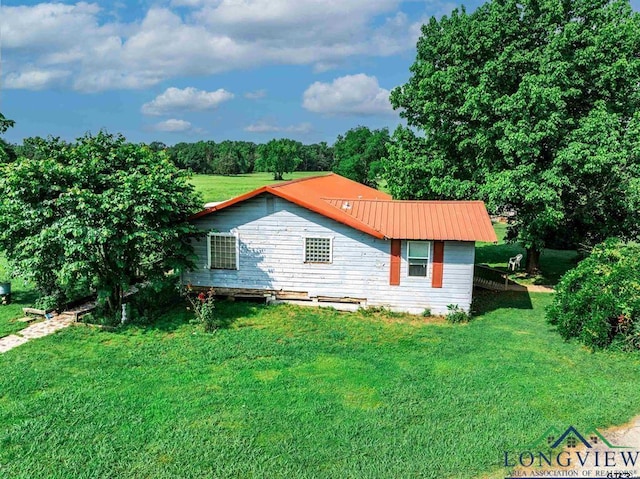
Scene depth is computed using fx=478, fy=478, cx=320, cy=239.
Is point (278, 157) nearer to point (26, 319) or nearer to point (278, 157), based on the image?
point (278, 157)

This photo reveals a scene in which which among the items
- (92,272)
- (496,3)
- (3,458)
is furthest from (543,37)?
(3,458)

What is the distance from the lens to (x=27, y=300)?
606 inches

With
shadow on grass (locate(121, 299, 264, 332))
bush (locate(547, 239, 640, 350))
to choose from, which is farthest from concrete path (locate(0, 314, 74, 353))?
bush (locate(547, 239, 640, 350))

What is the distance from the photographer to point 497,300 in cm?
1673

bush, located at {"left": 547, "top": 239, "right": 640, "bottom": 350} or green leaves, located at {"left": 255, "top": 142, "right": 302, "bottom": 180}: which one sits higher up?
green leaves, located at {"left": 255, "top": 142, "right": 302, "bottom": 180}

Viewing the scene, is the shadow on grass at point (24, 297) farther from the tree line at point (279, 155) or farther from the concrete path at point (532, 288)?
the concrete path at point (532, 288)

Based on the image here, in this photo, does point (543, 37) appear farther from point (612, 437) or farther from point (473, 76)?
point (612, 437)

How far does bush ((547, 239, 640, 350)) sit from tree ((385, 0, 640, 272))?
149 inches

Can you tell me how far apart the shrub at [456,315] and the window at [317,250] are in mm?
3964

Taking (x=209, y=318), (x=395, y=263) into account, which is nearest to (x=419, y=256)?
(x=395, y=263)

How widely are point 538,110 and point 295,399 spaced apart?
1290cm

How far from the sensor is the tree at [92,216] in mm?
11984

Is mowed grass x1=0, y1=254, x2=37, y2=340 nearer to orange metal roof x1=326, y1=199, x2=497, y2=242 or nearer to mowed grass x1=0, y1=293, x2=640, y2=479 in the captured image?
mowed grass x1=0, y1=293, x2=640, y2=479

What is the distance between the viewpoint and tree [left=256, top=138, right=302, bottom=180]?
80.8m
